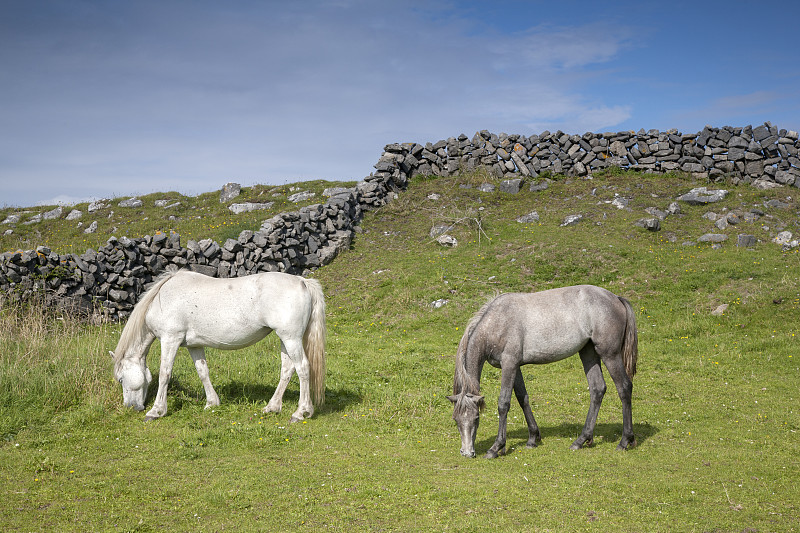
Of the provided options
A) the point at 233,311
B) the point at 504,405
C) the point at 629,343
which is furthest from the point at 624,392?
the point at 233,311

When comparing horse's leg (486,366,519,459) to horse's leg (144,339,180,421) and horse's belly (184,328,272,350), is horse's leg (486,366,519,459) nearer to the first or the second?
horse's belly (184,328,272,350)

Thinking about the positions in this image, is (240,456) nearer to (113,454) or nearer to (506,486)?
(113,454)

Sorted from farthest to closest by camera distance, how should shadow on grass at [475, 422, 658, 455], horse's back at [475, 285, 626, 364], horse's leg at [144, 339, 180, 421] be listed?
horse's leg at [144, 339, 180, 421]
shadow on grass at [475, 422, 658, 455]
horse's back at [475, 285, 626, 364]

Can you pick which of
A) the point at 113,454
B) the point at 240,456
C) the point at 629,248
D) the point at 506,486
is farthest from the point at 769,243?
the point at 113,454

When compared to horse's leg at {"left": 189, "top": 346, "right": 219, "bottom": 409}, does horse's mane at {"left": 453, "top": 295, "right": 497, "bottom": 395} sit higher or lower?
higher

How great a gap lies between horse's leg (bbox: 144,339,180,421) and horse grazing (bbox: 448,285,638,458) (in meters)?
4.74

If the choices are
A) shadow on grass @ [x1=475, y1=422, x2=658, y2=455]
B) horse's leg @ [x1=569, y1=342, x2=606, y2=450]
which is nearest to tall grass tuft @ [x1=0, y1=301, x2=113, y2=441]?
shadow on grass @ [x1=475, y1=422, x2=658, y2=455]

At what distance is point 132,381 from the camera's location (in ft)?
32.1

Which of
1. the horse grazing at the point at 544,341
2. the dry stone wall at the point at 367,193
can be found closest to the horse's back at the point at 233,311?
the horse grazing at the point at 544,341

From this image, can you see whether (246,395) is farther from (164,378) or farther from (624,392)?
(624,392)

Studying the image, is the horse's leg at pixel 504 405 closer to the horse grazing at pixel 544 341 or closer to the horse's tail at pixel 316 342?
the horse grazing at pixel 544 341

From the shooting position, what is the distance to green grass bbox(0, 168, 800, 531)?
6.18 metres

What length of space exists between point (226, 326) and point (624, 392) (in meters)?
6.06

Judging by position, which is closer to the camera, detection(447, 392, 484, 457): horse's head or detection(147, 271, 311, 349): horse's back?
detection(447, 392, 484, 457): horse's head
